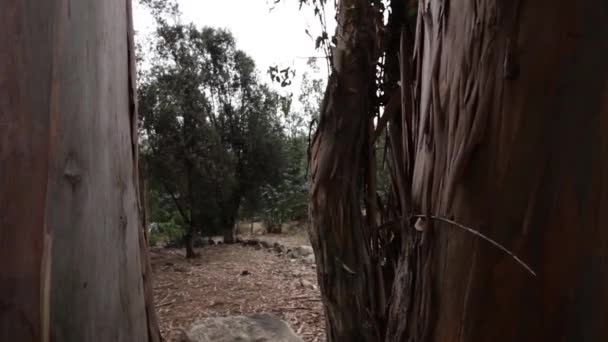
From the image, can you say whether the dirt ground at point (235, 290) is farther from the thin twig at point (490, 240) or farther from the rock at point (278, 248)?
the thin twig at point (490, 240)

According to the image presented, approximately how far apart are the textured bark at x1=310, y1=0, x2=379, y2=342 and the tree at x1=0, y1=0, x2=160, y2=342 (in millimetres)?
576

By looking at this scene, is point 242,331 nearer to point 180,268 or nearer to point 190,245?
point 180,268

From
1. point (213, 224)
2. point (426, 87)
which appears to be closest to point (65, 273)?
point (426, 87)

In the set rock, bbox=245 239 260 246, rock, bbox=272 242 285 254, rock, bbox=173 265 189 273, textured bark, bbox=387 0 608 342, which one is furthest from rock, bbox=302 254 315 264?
textured bark, bbox=387 0 608 342

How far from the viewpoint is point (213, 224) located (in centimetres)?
692

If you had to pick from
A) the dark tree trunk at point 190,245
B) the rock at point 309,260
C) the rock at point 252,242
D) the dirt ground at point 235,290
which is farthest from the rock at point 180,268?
the rock at point 252,242

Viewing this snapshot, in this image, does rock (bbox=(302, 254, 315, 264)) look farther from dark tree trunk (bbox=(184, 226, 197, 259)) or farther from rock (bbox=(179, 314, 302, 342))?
rock (bbox=(179, 314, 302, 342))

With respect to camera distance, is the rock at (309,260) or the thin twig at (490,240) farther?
the rock at (309,260)

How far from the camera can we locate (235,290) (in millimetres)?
4438

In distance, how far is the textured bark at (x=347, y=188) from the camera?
1297 millimetres

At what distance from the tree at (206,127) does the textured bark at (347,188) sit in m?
4.01

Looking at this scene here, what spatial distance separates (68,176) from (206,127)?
5.29 m

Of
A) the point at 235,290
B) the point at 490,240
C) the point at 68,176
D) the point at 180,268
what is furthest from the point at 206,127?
the point at 490,240

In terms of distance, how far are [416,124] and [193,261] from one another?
17.5 ft
